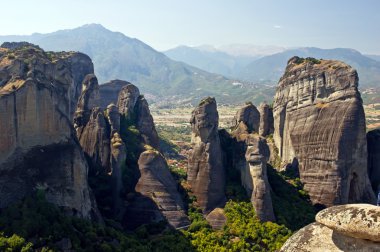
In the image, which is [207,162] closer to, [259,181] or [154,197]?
[259,181]

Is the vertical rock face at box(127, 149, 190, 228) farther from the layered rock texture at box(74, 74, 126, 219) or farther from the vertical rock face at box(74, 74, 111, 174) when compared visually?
the vertical rock face at box(74, 74, 111, 174)

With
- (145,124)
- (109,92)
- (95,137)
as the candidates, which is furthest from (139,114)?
(109,92)

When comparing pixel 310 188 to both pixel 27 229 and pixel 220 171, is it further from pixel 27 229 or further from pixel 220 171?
pixel 27 229

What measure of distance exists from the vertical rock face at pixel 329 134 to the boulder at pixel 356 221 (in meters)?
30.3

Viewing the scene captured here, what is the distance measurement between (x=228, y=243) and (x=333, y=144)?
41.2ft

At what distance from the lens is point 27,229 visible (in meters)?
23.7

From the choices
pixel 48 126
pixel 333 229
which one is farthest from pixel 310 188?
pixel 333 229

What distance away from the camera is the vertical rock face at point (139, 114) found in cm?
4903

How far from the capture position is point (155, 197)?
3544cm

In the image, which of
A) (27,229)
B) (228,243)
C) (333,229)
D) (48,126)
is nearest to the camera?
(333,229)

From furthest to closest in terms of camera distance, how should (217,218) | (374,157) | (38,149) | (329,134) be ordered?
1. (374,157)
2. (329,134)
3. (217,218)
4. (38,149)

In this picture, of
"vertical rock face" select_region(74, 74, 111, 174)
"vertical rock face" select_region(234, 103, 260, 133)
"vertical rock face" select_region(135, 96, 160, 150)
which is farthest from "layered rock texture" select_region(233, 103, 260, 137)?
"vertical rock face" select_region(74, 74, 111, 174)

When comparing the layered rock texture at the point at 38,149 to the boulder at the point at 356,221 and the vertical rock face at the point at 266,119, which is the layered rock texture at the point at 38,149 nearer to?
the boulder at the point at 356,221

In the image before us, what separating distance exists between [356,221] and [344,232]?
332 millimetres
